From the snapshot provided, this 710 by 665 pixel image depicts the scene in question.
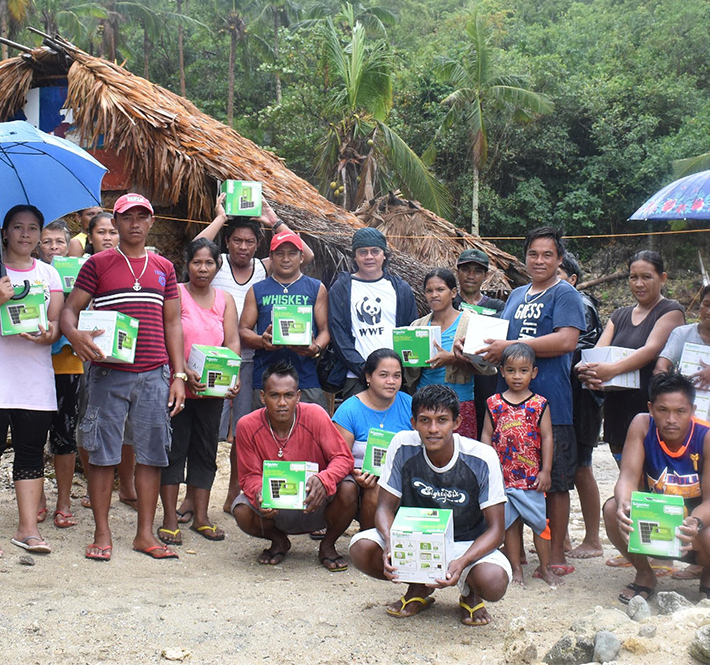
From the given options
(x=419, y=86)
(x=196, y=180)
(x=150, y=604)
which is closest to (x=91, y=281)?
(x=150, y=604)

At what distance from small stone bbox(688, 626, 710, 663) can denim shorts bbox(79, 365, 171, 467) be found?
274cm

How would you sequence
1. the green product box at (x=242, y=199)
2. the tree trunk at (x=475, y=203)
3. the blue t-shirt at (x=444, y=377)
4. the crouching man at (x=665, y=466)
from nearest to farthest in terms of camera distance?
Result: 1. the crouching man at (x=665, y=466)
2. the blue t-shirt at (x=444, y=377)
3. the green product box at (x=242, y=199)
4. the tree trunk at (x=475, y=203)

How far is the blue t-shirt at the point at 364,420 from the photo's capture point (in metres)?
4.56

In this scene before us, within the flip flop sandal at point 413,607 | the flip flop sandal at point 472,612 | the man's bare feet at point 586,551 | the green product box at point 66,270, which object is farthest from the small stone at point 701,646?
the green product box at point 66,270

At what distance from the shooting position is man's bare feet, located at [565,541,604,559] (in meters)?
4.73

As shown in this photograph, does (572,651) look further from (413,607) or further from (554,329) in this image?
(554,329)

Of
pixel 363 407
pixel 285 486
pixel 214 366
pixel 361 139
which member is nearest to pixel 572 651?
pixel 285 486

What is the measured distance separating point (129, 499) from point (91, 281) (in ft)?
6.23

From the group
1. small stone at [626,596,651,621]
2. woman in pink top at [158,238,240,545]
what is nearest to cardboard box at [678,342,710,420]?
small stone at [626,596,651,621]

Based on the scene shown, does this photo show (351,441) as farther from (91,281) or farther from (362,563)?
(91,281)

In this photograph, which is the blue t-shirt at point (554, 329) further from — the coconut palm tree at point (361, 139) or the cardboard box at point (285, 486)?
the coconut palm tree at point (361, 139)

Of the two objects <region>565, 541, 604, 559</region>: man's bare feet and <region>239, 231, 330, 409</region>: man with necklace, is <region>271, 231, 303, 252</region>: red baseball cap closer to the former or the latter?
<region>239, 231, 330, 409</region>: man with necklace

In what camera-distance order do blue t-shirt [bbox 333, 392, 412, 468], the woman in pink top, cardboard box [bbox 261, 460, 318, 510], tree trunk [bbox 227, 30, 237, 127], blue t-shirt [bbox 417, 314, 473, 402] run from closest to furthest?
cardboard box [bbox 261, 460, 318, 510]
blue t-shirt [bbox 333, 392, 412, 468]
the woman in pink top
blue t-shirt [bbox 417, 314, 473, 402]
tree trunk [bbox 227, 30, 237, 127]

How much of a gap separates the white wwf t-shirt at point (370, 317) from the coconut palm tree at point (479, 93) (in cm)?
1485
